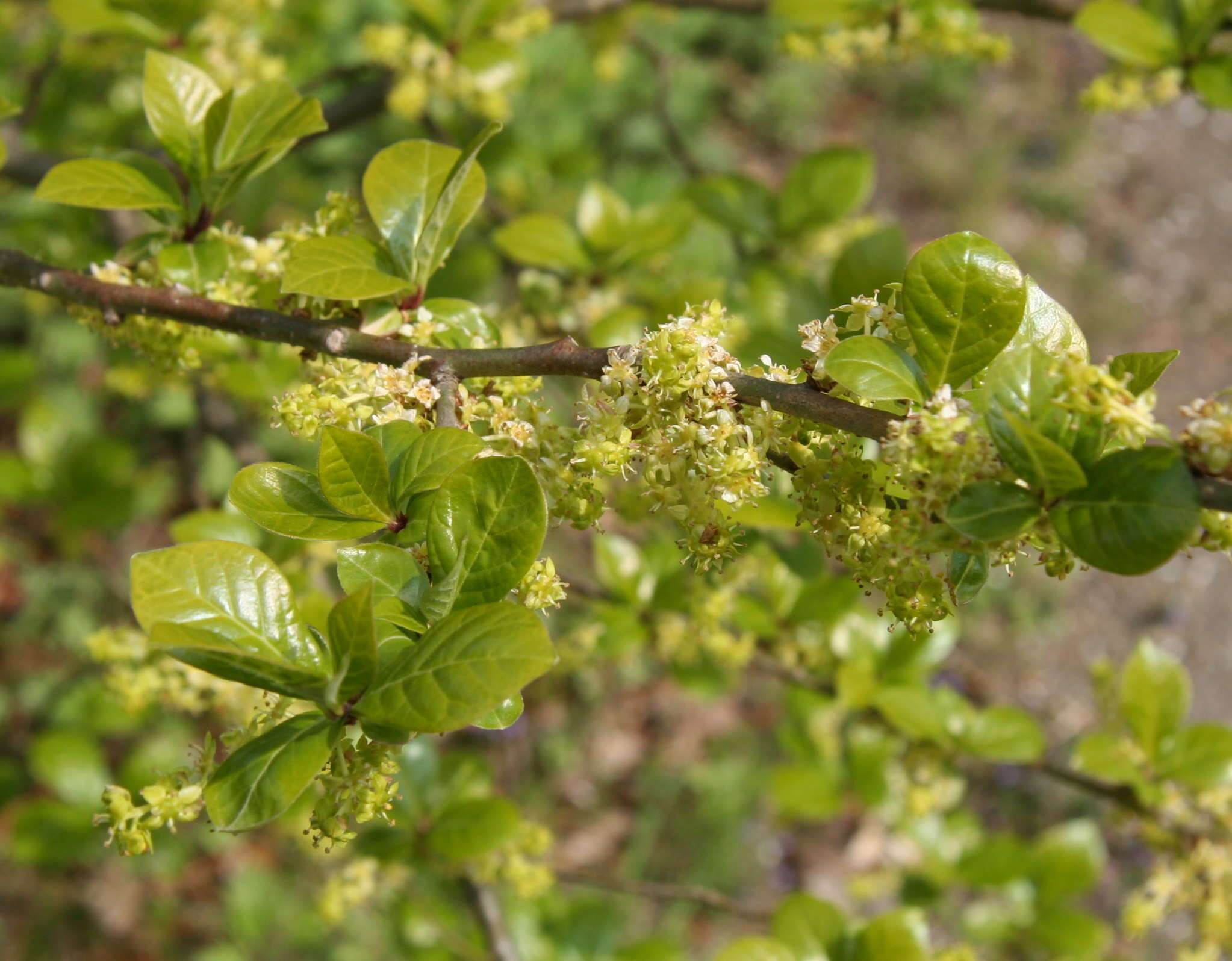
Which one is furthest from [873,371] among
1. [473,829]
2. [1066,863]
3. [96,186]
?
[1066,863]

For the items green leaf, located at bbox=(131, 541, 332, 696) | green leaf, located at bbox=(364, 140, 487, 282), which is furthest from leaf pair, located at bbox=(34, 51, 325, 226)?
green leaf, located at bbox=(131, 541, 332, 696)

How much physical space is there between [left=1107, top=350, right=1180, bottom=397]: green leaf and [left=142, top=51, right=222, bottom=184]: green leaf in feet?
4.12

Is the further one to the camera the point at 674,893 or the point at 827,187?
the point at 827,187

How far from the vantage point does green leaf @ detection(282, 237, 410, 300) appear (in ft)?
3.94

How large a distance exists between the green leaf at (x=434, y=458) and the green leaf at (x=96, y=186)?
0.60 metres

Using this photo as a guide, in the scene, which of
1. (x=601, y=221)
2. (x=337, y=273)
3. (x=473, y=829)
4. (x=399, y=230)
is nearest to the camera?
(x=337, y=273)

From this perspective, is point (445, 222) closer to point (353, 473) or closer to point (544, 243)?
point (353, 473)

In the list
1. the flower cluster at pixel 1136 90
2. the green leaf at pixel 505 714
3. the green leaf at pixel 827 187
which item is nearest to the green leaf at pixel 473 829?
the green leaf at pixel 505 714

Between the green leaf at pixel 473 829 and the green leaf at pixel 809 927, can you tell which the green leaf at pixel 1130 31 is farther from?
the green leaf at pixel 473 829

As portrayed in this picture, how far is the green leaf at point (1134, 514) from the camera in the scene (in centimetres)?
86

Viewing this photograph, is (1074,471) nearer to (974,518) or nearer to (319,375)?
(974,518)

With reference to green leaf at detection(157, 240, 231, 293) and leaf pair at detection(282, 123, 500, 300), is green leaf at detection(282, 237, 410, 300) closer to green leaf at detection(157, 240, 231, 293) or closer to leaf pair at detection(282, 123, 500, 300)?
leaf pair at detection(282, 123, 500, 300)

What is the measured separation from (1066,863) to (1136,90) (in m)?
1.93

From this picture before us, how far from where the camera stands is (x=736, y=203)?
2512mm
